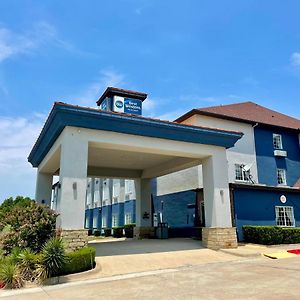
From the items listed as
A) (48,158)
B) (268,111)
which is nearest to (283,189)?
(268,111)

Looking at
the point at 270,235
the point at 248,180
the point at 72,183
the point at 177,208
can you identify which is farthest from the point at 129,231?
the point at 72,183

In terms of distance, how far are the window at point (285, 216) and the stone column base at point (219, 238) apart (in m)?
7.45

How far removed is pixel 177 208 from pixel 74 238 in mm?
15252

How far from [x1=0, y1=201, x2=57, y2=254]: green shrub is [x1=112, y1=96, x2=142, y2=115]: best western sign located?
8690 millimetres

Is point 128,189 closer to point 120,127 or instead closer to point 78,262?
point 120,127

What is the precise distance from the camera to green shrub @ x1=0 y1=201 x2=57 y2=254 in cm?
1179

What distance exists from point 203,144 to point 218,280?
8742 mm

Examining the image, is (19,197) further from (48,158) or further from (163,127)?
(163,127)

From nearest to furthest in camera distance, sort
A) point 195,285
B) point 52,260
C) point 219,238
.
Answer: point 195,285 → point 52,260 → point 219,238

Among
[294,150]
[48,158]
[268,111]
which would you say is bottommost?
[48,158]

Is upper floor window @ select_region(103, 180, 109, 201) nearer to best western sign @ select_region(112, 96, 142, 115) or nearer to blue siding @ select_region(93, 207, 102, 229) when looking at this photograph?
blue siding @ select_region(93, 207, 102, 229)

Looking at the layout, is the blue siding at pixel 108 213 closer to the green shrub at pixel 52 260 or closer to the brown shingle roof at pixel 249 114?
the brown shingle roof at pixel 249 114

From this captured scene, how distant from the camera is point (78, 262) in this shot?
10.7 m

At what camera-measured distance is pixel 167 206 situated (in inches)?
1100
